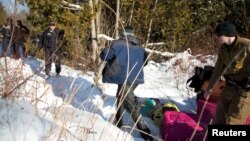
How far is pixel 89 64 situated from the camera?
10.6 metres

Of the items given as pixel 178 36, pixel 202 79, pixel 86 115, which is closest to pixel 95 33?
pixel 202 79

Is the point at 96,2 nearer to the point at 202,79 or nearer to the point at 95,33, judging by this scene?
the point at 95,33

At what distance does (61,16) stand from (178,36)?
19.6 ft

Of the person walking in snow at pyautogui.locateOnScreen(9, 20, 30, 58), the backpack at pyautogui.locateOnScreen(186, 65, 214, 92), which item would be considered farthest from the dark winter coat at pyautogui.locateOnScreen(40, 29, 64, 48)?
the backpack at pyautogui.locateOnScreen(186, 65, 214, 92)

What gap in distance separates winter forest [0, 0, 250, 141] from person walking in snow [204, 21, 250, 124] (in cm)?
82

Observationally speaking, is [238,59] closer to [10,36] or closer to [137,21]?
[10,36]

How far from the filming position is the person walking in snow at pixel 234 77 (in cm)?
426

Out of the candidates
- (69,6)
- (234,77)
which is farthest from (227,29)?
(69,6)

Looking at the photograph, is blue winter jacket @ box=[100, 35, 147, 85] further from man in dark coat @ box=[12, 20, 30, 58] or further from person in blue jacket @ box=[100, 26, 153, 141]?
man in dark coat @ box=[12, 20, 30, 58]

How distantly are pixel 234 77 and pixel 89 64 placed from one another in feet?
21.3

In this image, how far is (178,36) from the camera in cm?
1532

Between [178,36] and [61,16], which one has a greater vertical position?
[61,16]

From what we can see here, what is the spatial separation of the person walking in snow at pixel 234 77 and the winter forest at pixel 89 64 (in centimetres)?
82

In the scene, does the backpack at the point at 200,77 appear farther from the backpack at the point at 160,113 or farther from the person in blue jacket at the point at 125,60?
the person in blue jacket at the point at 125,60
